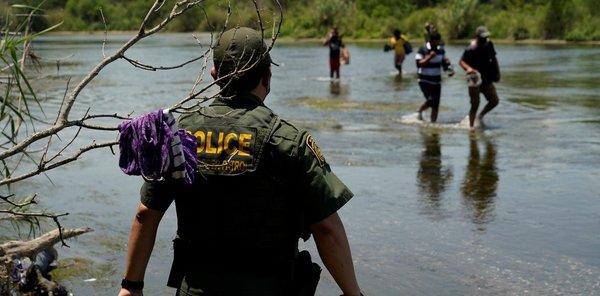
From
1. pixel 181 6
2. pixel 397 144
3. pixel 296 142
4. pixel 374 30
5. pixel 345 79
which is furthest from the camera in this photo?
pixel 374 30

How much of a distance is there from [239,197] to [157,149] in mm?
325

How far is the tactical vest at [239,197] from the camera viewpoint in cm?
332

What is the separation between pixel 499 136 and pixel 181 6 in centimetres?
931

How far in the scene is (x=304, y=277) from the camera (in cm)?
342

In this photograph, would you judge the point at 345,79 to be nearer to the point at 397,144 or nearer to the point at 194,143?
the point at 397,144

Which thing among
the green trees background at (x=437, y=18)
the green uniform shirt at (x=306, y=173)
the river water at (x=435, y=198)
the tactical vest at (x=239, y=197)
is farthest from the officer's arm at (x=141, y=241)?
the green trees background at (x=437, y=18)

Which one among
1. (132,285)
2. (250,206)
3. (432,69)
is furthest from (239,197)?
(432,69)

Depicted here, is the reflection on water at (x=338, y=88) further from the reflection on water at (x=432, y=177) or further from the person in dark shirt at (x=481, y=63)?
the reflection on water at (x=432, y=177)

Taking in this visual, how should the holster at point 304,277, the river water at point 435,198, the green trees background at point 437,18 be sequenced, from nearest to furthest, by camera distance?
the holster at point 304,277, the river water at point 435,198, the green trees background at point 437,18

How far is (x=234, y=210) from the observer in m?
3.34

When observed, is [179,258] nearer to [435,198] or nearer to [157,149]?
[157,149]

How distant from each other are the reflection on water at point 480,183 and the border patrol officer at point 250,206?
444 cm

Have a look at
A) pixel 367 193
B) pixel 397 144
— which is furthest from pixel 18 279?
pixel 397 144

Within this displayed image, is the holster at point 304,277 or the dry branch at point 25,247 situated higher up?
the holster at point 304,277
